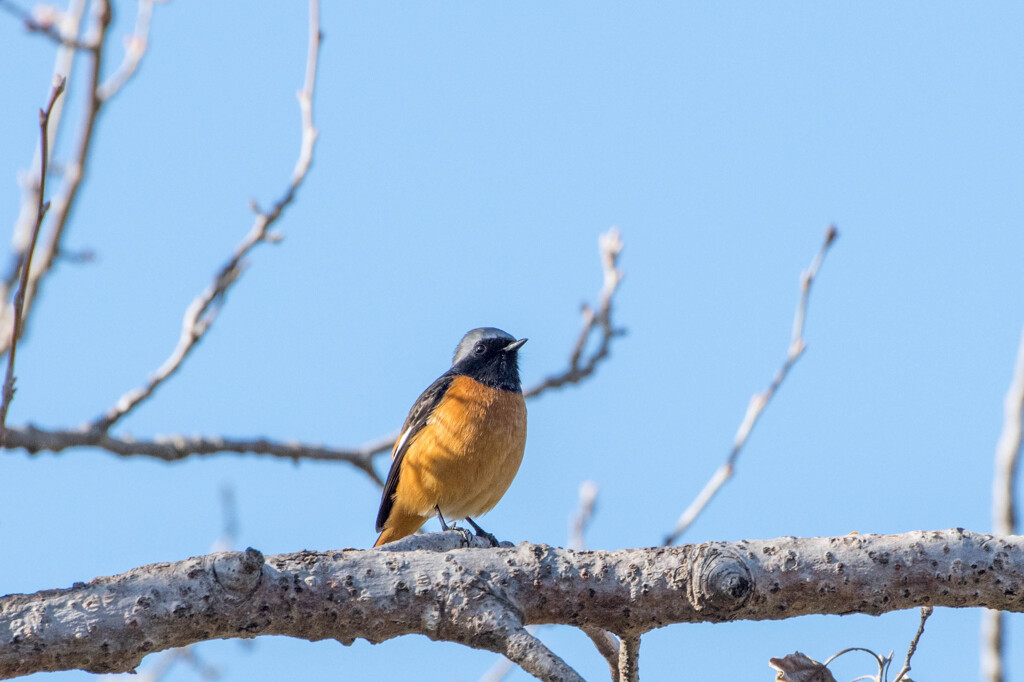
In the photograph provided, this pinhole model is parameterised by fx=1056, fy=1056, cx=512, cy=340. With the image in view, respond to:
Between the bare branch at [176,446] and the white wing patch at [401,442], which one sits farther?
the white wing patch at [401,442]

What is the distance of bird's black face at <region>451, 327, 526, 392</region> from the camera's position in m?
7.82

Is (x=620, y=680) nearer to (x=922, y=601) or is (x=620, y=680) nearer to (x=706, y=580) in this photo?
(x=706, y=580)

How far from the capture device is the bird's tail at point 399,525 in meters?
7.21

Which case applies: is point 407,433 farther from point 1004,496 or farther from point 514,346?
point 1004,496

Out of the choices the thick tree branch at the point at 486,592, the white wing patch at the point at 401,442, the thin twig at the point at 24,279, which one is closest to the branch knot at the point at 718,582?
the thick tree branch at the point at 486,592

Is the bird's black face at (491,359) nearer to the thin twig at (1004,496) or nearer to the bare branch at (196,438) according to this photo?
the bare branch at (196,438)

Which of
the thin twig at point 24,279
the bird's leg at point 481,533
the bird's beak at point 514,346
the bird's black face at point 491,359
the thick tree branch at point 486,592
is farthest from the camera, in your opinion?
the bird's beak at point 514,346

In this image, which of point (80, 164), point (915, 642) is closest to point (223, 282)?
point (80, 164)

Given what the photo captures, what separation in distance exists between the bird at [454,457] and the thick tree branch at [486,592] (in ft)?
11.3

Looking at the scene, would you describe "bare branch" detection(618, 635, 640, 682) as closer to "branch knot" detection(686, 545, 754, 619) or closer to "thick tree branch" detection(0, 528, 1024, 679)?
"thick tree branch" detection(0, 528, 1024, 679)

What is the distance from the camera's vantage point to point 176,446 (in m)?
5.58

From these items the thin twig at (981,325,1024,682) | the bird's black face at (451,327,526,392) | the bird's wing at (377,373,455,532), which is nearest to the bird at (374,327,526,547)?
the bird's wing at (377,373,455,532)

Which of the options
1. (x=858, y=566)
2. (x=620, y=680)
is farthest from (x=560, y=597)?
(x=858, y=566)

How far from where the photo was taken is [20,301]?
8.30 feet
